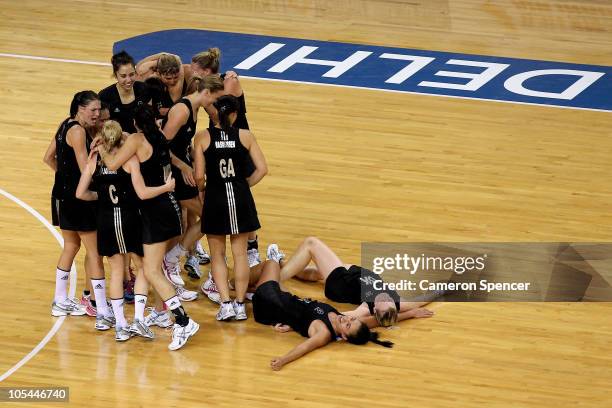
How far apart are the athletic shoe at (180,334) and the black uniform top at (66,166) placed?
53.6 inches

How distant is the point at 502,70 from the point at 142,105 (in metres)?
7.99

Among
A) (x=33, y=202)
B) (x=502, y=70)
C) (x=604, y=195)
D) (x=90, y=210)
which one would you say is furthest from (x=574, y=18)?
(x=90, y=210)

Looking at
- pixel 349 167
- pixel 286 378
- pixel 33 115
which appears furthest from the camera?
pixel 33 115

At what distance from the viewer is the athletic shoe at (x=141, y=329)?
9.91 metres

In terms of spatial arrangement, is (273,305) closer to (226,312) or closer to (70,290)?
(226,312)

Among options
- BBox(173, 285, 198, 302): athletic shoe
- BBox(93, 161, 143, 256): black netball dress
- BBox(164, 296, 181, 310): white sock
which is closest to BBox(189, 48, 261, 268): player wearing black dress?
BBox(173, 285, 198, 302): athletic shoe

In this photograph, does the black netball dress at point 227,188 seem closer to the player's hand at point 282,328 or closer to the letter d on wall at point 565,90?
the player's hand at point 282,328

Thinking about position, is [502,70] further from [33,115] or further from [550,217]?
[33,115]

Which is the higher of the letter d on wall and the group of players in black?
the letter d on wall

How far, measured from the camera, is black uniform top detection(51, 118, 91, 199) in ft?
32.3

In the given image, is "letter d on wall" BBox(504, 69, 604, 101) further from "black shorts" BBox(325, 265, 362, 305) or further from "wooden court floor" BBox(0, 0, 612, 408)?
"black shorts" BBox(325, 265, 362, 305)

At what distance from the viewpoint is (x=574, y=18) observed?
19047 mm

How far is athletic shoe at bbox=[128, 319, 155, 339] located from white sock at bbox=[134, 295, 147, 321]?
0.11 ft

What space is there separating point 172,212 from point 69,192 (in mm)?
871
